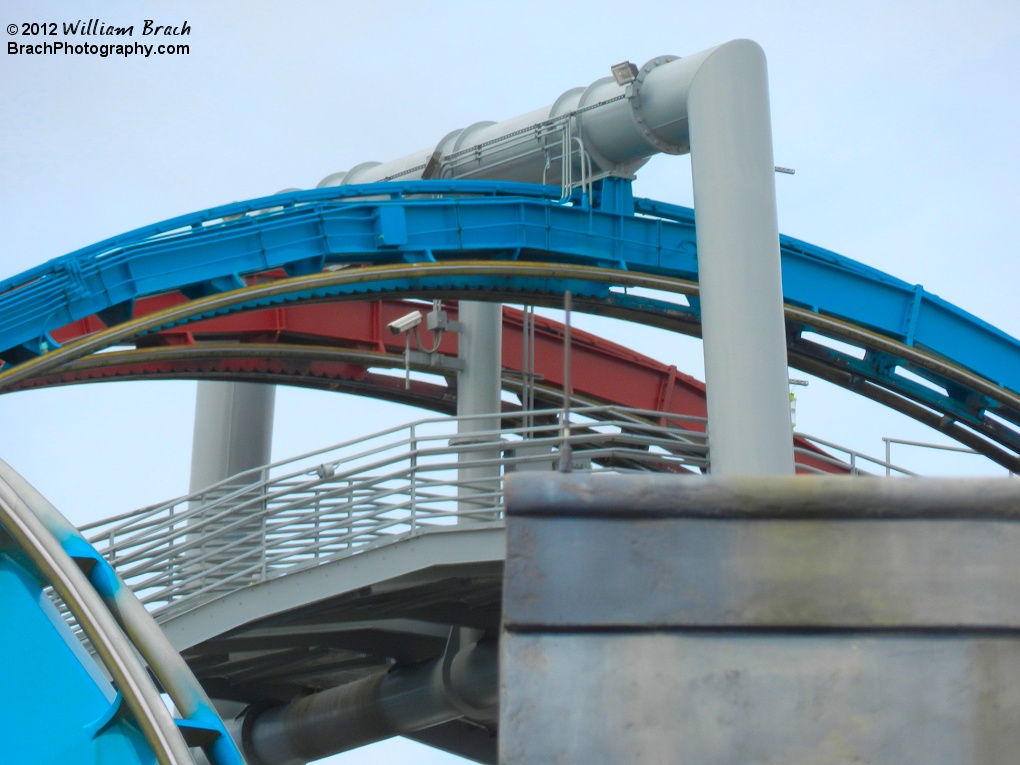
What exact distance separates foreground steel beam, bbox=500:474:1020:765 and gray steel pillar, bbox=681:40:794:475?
9.59 metres

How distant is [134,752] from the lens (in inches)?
286

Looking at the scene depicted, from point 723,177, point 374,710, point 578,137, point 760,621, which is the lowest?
point 760,621

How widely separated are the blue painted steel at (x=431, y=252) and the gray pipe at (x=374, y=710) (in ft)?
17.5

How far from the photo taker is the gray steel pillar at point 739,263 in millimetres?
14617

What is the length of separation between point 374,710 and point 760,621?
52.1 feet

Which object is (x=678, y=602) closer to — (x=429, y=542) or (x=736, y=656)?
(x=736, y=656)

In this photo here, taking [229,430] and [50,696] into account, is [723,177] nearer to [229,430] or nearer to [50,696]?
[50,696]

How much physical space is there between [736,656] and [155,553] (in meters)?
12.1

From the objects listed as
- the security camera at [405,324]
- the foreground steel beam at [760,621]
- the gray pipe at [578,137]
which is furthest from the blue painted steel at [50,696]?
the security camera at [405,324]

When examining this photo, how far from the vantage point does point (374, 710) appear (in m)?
19.7

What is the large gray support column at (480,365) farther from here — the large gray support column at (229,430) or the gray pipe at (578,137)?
the large gray support column at (229,430)

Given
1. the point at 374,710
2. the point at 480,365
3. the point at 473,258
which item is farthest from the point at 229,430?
the point at 473,258

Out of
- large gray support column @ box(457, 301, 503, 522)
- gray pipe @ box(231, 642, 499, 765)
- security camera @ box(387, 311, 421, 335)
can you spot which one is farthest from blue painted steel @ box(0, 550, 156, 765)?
large gray support column @ box(457, 301, 503, 522)

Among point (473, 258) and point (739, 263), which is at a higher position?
point (473, 258)
